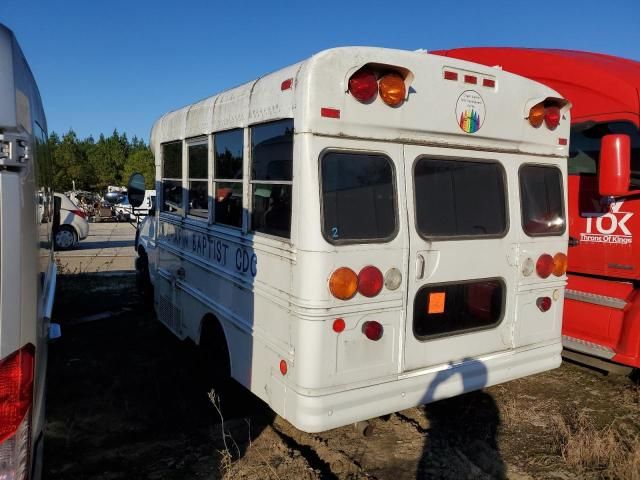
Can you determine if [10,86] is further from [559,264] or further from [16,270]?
[559,264]

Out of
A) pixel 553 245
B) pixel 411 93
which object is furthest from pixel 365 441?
pixel 411 93

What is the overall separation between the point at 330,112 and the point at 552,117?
195cm

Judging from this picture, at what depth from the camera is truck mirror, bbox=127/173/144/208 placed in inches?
243

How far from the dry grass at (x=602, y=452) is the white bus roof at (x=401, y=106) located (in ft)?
6.89

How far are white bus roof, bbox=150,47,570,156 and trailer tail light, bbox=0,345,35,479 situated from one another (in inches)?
71.8

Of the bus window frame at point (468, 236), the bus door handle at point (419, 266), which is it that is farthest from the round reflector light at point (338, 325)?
the bus window frame at point (468, 236)

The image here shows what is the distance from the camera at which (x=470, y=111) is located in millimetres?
3551

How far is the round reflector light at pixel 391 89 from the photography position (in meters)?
3.16

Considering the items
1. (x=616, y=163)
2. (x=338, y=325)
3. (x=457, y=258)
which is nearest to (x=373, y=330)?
(x=338, y=325)

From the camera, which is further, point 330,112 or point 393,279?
point 393,279

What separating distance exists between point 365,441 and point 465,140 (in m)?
2.29

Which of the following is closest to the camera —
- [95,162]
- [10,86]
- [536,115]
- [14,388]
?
[10,86]

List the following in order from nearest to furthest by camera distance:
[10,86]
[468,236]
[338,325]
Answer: [10,86] < [338,325] < [468,236]

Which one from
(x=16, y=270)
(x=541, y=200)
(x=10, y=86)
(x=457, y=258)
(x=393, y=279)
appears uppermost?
(x=10, y=86)
